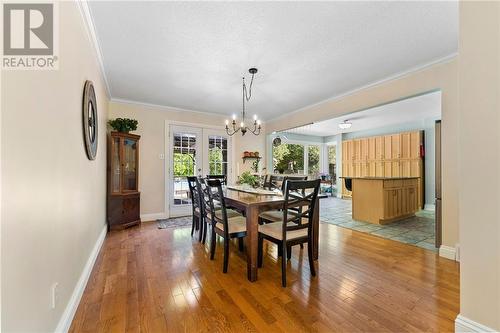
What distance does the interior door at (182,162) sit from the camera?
4.86 metres

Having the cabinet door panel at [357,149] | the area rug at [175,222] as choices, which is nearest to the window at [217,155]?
the area rug at [175,222]

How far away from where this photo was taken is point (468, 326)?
4.32ft

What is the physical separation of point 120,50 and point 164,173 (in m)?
2.70

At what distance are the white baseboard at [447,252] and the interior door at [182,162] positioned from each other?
4332mm

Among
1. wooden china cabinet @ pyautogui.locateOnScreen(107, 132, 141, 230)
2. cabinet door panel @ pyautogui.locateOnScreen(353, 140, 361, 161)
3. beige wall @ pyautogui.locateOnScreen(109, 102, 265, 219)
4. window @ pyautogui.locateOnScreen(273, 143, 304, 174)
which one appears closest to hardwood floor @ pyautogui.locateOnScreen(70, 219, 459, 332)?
wooden china cabinet @ pyautogui.locateOnScreen(107, 132, 141, 230)

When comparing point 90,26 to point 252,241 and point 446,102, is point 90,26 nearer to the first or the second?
point 252,241

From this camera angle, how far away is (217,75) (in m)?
3.18

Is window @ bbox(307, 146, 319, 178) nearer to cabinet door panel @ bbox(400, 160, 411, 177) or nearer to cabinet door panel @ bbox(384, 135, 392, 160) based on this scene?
cabinet door panel @ bbox(384, 135, 392, 160)

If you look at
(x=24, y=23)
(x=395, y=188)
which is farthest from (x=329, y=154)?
(x=24, y=23)

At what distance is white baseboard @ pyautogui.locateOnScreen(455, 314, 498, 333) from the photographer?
1272 mm

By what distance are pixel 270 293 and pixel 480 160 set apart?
173 cm

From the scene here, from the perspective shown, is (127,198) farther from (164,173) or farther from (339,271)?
(339,271)

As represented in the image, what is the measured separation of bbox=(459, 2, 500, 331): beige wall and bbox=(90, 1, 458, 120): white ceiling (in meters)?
0.78

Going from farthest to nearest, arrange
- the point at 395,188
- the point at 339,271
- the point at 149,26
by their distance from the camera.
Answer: the point at 395,188 < the point at 339,271 < the point at 149,26
